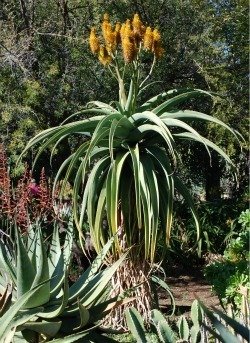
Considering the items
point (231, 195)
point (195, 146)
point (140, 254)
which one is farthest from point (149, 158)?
point (231, 195)

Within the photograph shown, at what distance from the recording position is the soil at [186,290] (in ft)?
26.1

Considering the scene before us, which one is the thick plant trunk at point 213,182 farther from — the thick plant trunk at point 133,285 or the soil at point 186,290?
the thick plant trunk at point 133,285

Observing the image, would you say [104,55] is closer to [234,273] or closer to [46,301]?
[234,273]

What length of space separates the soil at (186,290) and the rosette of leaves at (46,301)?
114 inches

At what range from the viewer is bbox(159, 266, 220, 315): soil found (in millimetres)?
7961

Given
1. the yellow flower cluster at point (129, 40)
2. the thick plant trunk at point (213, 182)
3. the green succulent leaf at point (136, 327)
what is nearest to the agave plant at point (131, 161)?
the yellow flower cluster at point (129, 40)

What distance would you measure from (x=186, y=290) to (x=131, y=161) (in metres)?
4.06

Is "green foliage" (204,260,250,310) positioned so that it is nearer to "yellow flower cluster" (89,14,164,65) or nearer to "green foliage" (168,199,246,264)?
"yellow flower cluster" (89,14,164,65)

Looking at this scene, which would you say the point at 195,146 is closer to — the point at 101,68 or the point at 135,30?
the point at 101,68

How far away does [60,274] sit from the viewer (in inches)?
188

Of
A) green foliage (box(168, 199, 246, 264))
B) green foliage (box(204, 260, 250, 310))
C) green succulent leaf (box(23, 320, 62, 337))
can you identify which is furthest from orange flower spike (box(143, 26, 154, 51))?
green foliage (box(168, 199, 246, 264))

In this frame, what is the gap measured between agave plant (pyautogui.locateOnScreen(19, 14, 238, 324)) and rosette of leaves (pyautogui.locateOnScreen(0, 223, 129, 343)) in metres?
1.07

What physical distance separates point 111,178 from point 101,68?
5448 mm

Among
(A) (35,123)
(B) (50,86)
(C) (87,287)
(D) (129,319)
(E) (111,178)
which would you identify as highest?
(B) (50,86)
